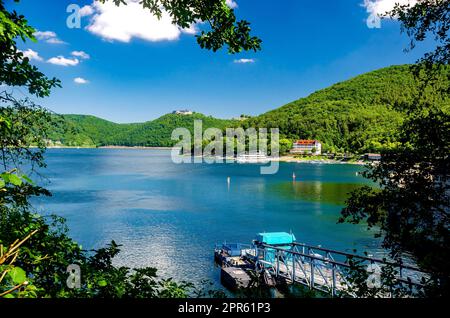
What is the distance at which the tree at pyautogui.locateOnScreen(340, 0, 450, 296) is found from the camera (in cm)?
524

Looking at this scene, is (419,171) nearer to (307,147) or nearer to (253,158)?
(253,158)

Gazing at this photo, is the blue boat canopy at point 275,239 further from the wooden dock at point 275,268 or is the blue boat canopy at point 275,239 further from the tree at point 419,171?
the tree at point 419,171

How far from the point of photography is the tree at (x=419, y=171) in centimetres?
524

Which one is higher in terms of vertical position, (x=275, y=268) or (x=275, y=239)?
(x=275, y=239)

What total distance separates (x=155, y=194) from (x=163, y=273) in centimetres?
3922

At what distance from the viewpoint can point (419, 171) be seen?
5.59 metres

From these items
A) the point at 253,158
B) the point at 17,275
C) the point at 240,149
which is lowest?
the point at 253,158

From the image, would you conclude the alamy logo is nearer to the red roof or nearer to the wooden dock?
the red roof

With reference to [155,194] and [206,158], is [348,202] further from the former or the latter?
[206,158]

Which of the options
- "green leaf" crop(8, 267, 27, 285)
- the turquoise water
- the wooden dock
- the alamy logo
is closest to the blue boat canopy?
the wooden dock

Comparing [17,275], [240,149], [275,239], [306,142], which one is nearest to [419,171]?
[17,275]

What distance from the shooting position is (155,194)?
6350 centimetres
